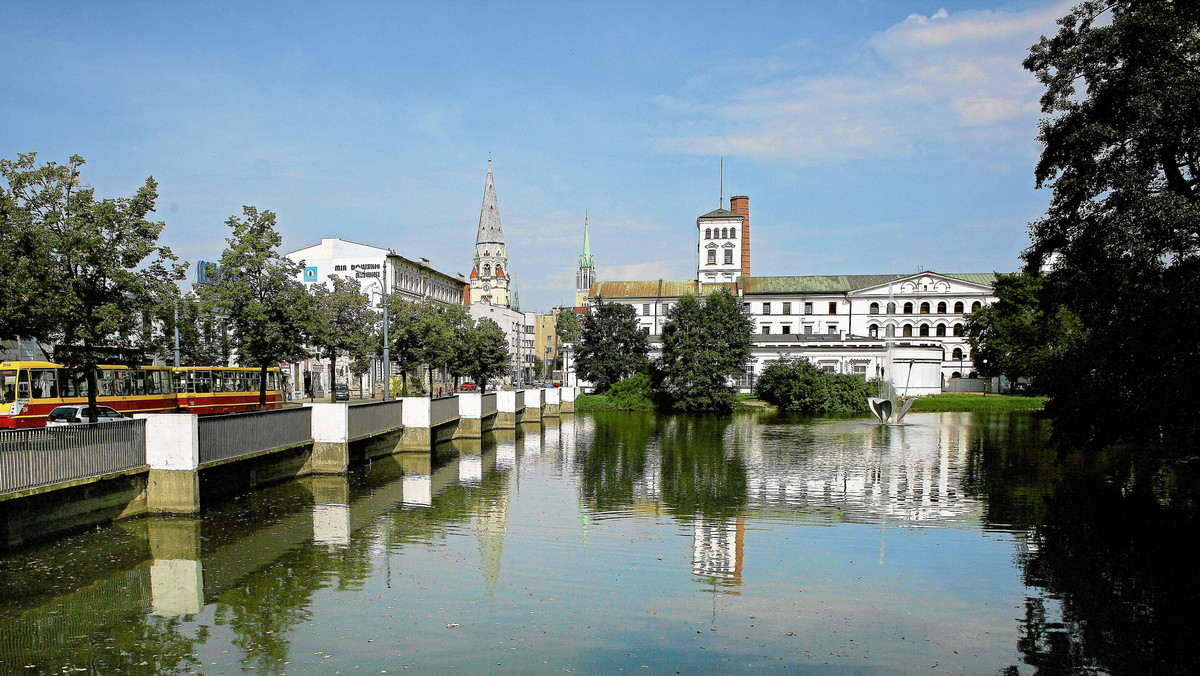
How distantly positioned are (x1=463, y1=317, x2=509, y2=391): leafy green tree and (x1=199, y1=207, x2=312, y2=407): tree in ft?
116

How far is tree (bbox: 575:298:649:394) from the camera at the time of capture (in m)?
82.7

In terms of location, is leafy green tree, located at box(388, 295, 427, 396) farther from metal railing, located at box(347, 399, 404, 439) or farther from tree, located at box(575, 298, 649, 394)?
metal railing, located at box(347, 399, 404, 439)

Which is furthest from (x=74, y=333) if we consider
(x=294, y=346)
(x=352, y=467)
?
(x=294, y=346)

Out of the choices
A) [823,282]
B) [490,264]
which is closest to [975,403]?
[823,282]

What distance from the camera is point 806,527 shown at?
18.3m

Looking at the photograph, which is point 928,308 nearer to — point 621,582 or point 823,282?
point 823,282

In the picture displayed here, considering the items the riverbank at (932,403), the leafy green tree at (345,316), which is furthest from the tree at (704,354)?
the leafy green tree at (345,316)

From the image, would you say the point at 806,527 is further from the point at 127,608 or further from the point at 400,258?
the point at 400,258

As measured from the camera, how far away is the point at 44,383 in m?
31.3

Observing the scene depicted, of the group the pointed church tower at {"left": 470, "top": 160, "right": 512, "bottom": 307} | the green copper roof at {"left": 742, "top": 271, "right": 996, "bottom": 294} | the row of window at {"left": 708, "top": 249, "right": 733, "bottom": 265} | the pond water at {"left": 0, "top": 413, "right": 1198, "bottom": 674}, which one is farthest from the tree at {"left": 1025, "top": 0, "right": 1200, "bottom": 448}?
the pointed church tower at {"left": 470, "top": 160, "right": 512, "bottom": 307}

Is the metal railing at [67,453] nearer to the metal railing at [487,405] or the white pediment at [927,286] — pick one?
the metal railing at [487,405]

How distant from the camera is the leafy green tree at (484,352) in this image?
70750 millimetres

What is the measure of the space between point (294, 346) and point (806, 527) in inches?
944

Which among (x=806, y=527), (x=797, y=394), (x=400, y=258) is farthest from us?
(x=400, y=258)
